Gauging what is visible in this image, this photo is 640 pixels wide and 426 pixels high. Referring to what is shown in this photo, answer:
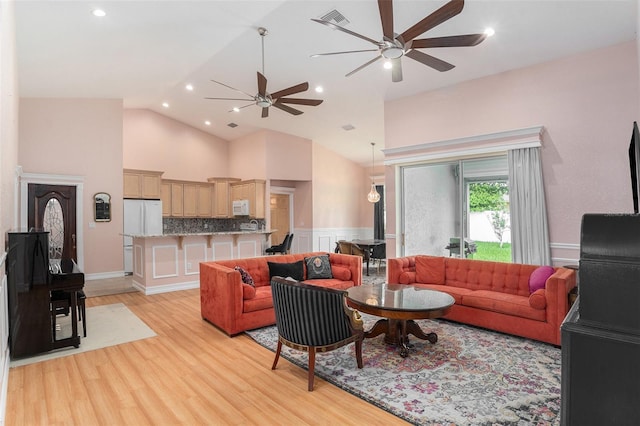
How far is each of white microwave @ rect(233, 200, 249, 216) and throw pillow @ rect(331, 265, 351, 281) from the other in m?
4.45

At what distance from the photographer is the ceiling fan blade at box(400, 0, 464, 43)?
260 cm

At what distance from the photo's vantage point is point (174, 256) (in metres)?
6.18

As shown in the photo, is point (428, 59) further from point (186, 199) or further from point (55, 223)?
point (186, 199)

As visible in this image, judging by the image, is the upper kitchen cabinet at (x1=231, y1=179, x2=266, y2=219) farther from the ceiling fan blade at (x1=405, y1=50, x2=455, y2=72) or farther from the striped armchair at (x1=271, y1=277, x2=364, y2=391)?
the striped armchair at (x1=271, y1=277, x2=364, y2=391)

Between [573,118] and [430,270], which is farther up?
[573,118]

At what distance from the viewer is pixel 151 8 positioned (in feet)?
13.0

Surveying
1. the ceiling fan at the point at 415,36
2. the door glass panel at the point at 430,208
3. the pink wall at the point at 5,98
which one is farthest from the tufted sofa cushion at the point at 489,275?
the pink wall at the point at 5,98

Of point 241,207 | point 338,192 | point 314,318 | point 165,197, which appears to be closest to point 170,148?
point 165,197

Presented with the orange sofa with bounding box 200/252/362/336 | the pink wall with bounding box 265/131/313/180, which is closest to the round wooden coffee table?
the orange sofa with bounding box 200/252/362/336

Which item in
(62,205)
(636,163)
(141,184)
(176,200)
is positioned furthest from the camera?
(176,200)

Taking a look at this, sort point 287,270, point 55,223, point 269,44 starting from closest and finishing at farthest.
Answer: point 287,270
point 269,44
point 55,223

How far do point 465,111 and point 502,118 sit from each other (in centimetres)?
58

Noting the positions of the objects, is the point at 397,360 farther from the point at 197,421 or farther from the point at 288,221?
the point at 288,221

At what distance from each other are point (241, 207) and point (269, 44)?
15.9 ft
